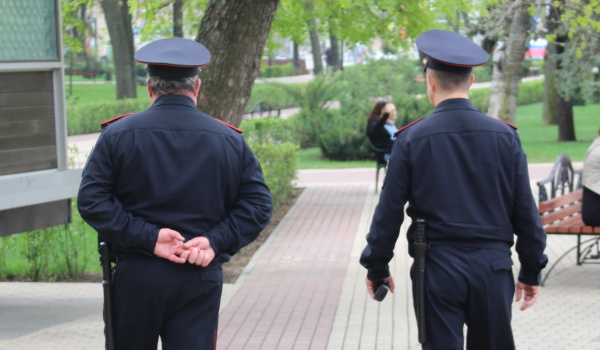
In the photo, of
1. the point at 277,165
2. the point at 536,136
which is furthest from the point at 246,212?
the point at 536,136

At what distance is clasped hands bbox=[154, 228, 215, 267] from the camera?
3391 millimetres

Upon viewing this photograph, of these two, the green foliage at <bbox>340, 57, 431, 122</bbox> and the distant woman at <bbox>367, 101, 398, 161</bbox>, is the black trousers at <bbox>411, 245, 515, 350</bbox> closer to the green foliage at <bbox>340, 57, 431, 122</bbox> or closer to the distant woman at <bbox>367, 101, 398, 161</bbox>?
the distant woman at <bbox>367, 101, 398, 161</bbox>

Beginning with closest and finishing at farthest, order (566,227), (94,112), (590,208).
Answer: (590,208)
(566,227)
(94,112)

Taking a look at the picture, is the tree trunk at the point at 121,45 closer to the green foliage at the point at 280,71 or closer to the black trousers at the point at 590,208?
the black trousers at the point at 590,208

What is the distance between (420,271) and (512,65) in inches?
499

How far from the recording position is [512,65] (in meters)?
15.7

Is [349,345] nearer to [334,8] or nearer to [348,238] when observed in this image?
[348,238]

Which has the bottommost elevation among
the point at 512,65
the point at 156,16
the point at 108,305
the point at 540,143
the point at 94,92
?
the point at 94,92

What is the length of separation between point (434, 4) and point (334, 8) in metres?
1.43

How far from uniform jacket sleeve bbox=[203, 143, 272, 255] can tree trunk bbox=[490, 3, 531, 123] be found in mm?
12157

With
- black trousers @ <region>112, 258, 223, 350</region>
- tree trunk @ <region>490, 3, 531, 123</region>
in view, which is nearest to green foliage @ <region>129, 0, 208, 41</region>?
tree trunk @ <region>490, 3, 531, 123</region>

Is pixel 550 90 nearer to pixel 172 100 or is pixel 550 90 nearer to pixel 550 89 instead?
pixel 550 89

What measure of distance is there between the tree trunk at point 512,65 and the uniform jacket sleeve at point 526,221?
11.8 metres

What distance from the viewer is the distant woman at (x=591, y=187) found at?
304 inches
